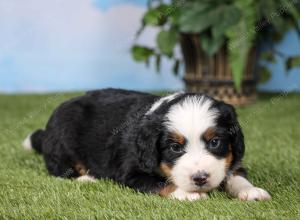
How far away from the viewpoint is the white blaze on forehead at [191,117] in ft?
→ 9.80

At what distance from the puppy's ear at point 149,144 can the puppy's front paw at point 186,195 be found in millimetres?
191

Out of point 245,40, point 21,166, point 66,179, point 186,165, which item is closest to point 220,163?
point 186,165

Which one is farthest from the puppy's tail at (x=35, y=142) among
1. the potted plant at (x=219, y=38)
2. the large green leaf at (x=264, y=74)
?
the large green leaf at (x=264, y=74)

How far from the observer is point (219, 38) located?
6.72 metres

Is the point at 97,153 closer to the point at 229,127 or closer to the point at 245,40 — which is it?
the point at 229,127

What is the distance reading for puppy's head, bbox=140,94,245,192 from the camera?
2945 millimetres

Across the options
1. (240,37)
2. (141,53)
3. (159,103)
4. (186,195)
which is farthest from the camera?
(141,53)

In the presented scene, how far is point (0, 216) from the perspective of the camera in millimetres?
2729

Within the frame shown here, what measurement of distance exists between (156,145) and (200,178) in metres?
0.35

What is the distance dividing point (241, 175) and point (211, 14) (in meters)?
3.60

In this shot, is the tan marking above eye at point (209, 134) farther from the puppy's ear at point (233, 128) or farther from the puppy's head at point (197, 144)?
the puppy's ear at point (233, 128)

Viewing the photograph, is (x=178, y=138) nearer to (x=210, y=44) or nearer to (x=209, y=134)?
(x=209, y=134)

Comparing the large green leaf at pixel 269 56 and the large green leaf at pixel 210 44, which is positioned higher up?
the large green leaf at pixel 210 44

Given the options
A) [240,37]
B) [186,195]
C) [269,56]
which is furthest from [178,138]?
[269,56]
